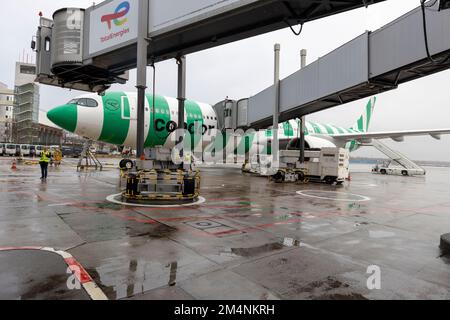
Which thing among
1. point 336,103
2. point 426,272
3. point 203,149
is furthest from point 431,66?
point 203,149

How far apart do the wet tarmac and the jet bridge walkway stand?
4646 millimetres

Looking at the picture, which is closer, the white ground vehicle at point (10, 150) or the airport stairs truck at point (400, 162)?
the airport stairs truck at point (400, 162)

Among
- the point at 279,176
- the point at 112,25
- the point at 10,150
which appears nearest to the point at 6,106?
the point at 10,150

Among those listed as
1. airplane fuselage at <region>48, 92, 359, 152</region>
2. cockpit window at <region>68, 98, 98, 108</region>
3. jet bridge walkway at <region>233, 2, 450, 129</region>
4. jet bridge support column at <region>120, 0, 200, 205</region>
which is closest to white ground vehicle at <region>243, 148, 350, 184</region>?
jet bridge walkway at <region>233, 2, 450, 129</region>

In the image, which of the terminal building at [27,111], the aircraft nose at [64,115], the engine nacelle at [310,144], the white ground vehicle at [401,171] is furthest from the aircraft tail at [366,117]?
the terminal building at [27,111]

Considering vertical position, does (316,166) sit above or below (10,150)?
below

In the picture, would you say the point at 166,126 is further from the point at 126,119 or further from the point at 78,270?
the point at 78,270

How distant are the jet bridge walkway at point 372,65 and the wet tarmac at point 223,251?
4.65 m

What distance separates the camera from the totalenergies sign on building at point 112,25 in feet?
33.9

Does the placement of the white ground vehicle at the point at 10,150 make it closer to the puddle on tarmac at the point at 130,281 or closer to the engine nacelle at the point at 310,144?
the engine nacelle at the point at 310,144

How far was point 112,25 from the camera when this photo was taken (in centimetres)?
1095

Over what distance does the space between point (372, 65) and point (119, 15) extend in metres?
9.24

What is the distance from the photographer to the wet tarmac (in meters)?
3.80

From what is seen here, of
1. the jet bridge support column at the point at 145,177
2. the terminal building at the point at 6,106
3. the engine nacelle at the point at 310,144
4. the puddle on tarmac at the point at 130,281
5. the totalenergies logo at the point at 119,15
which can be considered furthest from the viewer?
the terminal building at the point at 6,106
